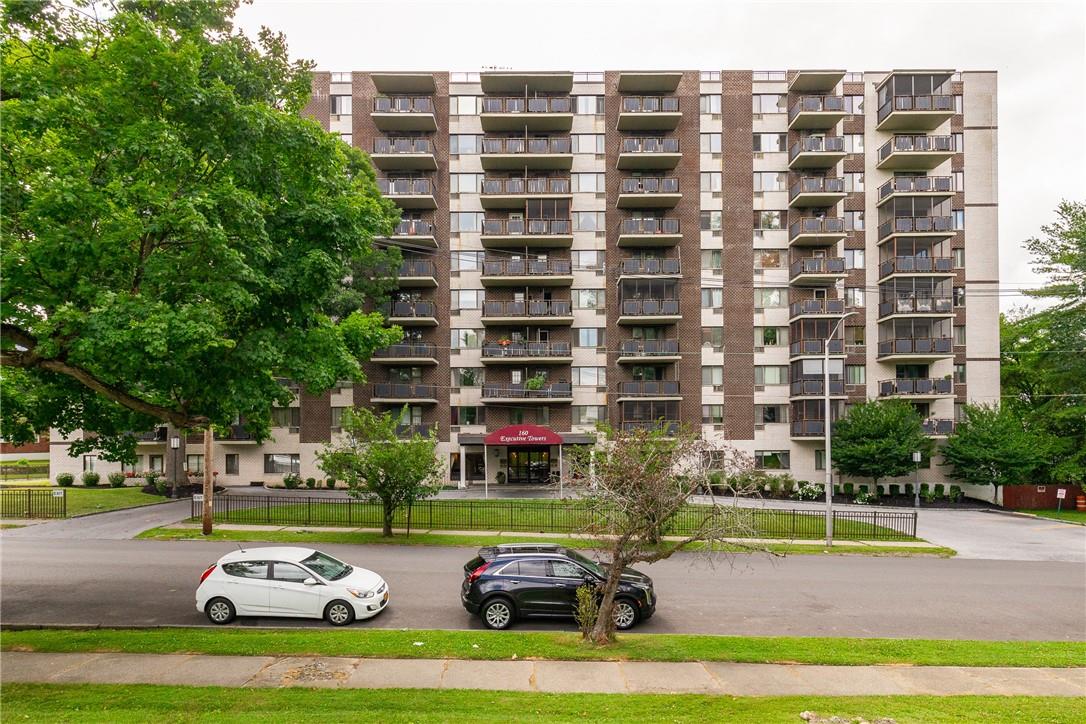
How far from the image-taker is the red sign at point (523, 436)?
33875 millimetres

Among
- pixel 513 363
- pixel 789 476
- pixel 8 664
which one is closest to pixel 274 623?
pixel 8 664

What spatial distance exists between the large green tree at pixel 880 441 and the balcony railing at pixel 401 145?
105 feet

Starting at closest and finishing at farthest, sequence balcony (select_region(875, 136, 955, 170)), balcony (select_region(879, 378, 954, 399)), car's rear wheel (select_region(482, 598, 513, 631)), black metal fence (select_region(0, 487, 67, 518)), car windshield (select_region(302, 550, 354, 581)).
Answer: car's rear wheel (select_region(482, 598, 513, 631)) → car windshield (select_region(302, 550, 354, 581)) → black metal fence (select_region(0, 487, 67, 518)) → balcony (select_region(879, 378, 954, 399)) → balcony (select_region(875, 136, 955, 170))

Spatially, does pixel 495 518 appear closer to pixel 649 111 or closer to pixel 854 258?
pixel 649 111

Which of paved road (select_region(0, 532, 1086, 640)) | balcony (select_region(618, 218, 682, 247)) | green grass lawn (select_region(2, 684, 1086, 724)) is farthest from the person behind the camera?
balcony (select_region(618, 218, 682, 247))

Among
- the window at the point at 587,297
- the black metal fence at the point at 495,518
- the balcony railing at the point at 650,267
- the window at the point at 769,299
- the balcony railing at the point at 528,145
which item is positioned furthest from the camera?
A: the window at the point at 587,297

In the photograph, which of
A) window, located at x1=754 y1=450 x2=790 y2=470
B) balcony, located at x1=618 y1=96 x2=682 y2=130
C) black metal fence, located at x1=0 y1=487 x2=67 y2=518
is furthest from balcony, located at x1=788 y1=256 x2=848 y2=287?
black metal fence, located at x1=0 y1=487 x2=67 y2=518

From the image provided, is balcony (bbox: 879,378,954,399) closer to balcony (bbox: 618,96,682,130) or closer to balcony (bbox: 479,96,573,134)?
balcony (bbox: 618,96,682,130)

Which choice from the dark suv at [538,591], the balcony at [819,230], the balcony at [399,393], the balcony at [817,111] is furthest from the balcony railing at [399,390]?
the balcony at [817,111]

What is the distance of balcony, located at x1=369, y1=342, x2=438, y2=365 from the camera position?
120 feet

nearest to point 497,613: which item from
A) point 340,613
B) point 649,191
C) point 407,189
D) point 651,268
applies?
point 340,613

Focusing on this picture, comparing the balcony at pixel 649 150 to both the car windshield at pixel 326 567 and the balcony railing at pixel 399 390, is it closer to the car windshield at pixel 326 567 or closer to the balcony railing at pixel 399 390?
the balcony railing at pixel 399 390

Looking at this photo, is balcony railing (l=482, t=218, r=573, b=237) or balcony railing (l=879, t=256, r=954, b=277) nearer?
balcony railing (l=879, t=256, r=954, b=277)

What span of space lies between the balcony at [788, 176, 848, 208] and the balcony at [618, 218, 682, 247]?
8138 millimetres
